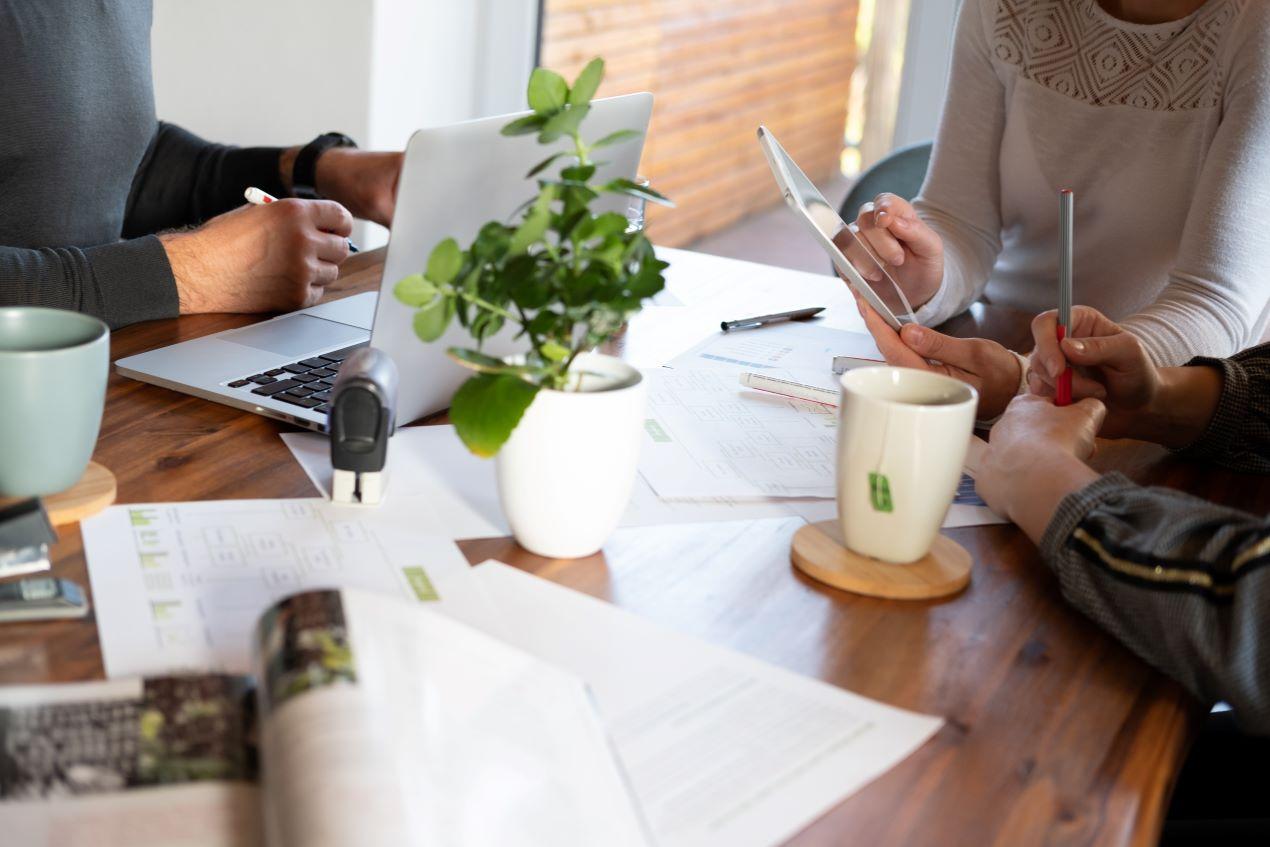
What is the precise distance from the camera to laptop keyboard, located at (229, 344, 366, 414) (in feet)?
3.38

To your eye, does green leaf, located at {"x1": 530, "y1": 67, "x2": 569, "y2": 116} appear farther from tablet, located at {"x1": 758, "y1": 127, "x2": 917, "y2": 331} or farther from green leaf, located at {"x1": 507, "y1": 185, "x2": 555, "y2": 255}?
tablet, located at {"x1": 758, "y1": 127, "x2": 917, "y2": 331}

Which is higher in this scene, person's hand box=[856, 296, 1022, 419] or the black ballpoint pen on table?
person's hand box=[856, 296, 1022, 419]

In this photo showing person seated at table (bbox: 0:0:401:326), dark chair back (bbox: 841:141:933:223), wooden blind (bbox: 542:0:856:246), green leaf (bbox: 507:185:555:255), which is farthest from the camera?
wooden blind (bbox: 542:0:856:246)

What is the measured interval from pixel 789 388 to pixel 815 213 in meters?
0.17

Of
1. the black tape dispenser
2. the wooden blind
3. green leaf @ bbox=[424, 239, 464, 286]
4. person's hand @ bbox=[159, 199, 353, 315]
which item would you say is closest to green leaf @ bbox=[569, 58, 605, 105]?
green leaf @ bbox=[424, 239, 464, 286]

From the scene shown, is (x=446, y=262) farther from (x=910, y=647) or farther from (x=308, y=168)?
(x=308, y=168)

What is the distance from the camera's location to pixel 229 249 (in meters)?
1.23

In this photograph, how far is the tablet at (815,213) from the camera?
1.09m

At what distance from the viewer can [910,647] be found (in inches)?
29.4

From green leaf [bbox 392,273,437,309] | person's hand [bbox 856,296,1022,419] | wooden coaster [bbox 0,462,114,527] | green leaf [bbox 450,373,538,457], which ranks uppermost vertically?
green leaf [bbox 392,273,437,309]

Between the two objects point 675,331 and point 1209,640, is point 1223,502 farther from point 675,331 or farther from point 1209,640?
point 675,331

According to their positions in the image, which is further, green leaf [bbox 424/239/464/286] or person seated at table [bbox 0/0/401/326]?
person seated at table [bbox 0/0/401/326]

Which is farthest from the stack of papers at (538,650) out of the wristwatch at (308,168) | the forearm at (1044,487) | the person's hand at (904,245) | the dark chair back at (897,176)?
the dark chair back at (897,176)

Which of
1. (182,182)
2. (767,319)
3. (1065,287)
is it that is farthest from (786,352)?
(182,182)
